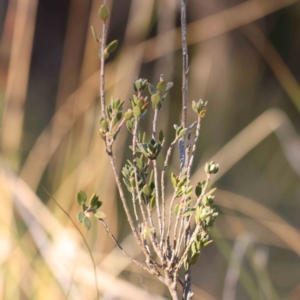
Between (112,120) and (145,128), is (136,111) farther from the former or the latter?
(145,128)

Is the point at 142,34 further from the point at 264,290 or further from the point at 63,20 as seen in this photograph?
the point at 264,290

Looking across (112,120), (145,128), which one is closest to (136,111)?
(112,120)

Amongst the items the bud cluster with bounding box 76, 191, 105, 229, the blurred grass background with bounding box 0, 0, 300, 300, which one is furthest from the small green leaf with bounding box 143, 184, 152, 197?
the blurred grass background with bounding box 0, 0, 300, 300

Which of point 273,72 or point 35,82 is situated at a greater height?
point 35,82

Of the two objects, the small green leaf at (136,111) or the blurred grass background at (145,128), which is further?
→ the blurred grass background at (145,128)

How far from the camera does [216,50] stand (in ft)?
2.58

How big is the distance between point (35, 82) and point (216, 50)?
0.39 meters

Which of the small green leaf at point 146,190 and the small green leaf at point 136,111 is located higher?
the small green leaf at point 136,111

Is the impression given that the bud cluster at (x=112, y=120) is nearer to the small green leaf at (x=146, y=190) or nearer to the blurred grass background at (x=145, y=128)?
the small green leaf at (x=146, y=190)

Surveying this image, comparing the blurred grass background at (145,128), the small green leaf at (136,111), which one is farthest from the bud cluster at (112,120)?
the blurred grass background at (145,128)

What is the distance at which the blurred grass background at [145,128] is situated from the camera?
26.0 inches

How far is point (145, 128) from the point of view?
757 mm

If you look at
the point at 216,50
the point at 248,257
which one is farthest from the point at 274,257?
the point at 216,50

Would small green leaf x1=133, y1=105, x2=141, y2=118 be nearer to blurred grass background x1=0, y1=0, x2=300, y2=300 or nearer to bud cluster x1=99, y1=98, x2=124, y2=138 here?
bud cluster x1=99, y1=98, x2=124, y2=138
